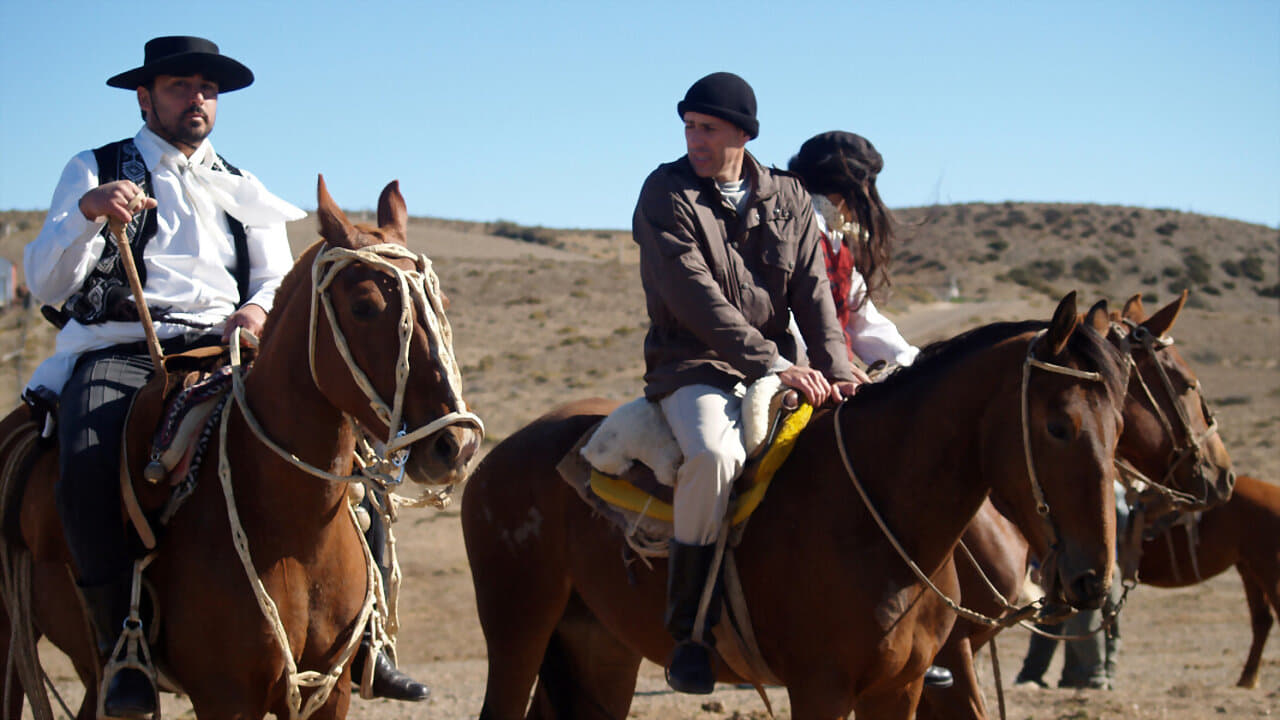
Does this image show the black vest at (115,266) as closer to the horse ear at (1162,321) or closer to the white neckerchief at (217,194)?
the white neckerchief at (217,194)

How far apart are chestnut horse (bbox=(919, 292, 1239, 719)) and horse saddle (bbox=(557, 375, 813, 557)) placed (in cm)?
140

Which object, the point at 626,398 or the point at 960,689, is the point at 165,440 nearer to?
the point at 960,689

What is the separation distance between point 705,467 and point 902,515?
714 millimetres

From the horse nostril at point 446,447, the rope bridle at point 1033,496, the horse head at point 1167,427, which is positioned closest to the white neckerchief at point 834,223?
the horse head at point 1167,427

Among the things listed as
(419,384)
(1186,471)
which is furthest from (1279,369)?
(419,384)

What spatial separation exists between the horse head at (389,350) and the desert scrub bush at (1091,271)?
55.8m

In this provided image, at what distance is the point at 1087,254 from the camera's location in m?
60.3

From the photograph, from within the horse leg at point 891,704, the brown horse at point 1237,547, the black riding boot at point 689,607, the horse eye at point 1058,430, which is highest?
the horse eye at point 1058,430

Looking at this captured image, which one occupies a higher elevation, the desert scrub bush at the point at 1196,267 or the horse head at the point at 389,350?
the desert scrub bush at the point at 1196,267

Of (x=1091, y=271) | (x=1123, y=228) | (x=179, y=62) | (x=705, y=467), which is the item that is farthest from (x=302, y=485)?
(x=1123, y=228)

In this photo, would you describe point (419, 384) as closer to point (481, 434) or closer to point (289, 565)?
point (481, 434)

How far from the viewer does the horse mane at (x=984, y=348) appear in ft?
11.7

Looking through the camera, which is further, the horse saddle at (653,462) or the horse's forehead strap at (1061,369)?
the horse saddle at (653,462)

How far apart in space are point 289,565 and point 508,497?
1.61m
